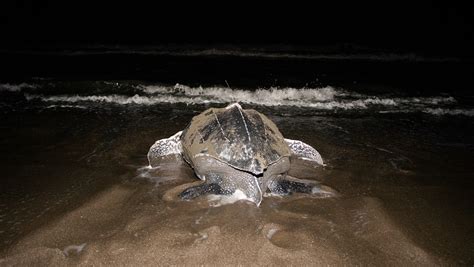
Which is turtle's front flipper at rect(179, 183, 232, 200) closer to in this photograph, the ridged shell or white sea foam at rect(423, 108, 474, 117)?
the ridged shell

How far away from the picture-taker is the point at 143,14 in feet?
70.4

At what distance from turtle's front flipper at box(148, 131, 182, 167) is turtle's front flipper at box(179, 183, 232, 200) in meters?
0.89

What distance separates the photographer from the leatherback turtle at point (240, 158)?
2.74 metres

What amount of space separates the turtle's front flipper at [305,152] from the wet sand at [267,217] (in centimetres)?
15

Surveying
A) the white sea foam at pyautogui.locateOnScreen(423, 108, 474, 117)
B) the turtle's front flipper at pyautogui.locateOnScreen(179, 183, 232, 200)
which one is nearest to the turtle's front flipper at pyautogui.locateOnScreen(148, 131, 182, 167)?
the turtle's front flipper at pyautogui.locateOnScreen(179, 183, 232, 200)

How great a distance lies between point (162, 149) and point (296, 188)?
1667 mm

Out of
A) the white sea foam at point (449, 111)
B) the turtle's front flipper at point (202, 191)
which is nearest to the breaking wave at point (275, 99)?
the white sea foam at point (449, 111)

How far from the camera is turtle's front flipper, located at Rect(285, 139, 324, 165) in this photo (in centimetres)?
367

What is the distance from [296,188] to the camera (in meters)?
2.98

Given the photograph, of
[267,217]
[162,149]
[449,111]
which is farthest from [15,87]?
[449,111]

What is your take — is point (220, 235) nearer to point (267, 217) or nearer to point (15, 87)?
point (267, 217)

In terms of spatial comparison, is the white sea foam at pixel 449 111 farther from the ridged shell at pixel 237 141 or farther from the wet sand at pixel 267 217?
the ridged shell at pixel 237 141

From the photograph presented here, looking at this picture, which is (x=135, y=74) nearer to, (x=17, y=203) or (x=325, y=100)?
(x=325, y=100)

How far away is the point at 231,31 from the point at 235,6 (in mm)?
4933
